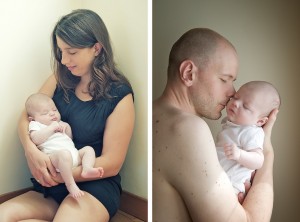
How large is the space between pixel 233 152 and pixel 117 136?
1.45ft

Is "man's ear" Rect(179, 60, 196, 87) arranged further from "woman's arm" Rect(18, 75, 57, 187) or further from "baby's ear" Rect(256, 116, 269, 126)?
"woman's arm" Rect(18, 75, 57, 187)

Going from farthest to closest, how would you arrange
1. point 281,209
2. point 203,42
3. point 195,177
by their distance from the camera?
point 281,209 → point 203,42 → point 195,177

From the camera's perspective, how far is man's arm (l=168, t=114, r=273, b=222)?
5.08 feet

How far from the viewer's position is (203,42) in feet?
5.53

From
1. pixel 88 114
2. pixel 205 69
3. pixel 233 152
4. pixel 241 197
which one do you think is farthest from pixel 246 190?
pixel 88 114

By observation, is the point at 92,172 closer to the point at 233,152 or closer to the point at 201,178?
the point at 201,178

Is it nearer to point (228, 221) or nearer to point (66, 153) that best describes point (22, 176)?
point (66, 153)

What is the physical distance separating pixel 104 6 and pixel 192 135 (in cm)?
51

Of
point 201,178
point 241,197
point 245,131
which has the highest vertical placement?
point 245,131

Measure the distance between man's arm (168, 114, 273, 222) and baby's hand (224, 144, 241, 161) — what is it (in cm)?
7

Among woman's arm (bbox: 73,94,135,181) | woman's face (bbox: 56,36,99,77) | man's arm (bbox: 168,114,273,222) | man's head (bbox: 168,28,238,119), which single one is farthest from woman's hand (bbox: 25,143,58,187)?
man's head (bbox: 168,28,238,119)

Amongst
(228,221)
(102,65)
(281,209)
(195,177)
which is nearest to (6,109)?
(102,65)

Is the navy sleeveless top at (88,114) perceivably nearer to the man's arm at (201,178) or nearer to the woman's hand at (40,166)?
the woman's hand at (40,166)

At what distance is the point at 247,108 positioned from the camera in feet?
5.48
